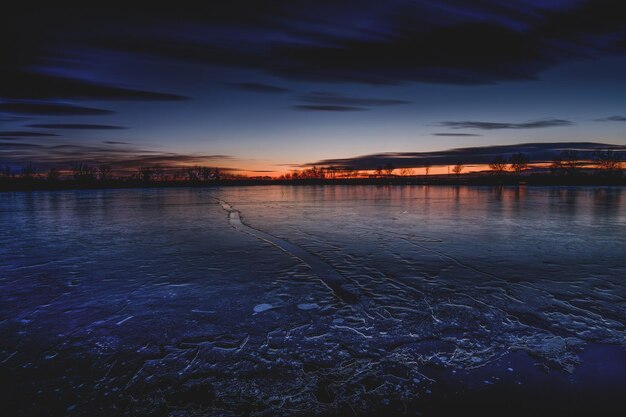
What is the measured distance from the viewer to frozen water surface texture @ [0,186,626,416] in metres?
2.54

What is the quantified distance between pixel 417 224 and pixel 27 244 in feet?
37.9

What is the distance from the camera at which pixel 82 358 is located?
3100mm

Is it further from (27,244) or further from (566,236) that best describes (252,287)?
(566,236)

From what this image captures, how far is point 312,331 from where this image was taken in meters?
3.65

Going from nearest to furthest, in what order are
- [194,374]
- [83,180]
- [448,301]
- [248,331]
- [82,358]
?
[194,374] → [82,358] → [248,331] → [448,301] → [83,180]

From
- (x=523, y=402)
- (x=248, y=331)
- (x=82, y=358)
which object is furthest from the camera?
(x=248, y=331)

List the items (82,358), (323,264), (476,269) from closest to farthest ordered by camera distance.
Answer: (82,358), (476,269), (323,264)

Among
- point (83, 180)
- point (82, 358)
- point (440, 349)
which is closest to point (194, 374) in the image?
point (82, 358)

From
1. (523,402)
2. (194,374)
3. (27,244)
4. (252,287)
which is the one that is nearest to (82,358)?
(194,374)

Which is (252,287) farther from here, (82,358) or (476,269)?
(476,269)

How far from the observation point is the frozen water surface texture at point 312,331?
8.32ft

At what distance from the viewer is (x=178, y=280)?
5.55 metres

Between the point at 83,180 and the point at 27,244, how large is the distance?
125359mm

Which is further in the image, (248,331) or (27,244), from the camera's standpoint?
(27,244)
